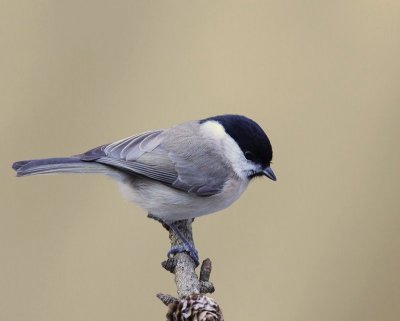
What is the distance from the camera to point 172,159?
1405 mm

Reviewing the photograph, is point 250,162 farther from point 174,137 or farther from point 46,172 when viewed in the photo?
point 46,172

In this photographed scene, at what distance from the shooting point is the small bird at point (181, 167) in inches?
53.3

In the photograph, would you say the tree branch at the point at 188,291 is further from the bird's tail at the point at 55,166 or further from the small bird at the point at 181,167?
the bird's tail at the point at 55,166

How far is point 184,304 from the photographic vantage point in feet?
3.06

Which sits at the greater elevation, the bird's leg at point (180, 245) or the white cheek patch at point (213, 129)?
the white cheek patch at point (213, 129)

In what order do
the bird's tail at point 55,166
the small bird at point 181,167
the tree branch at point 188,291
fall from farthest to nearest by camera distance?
the small bird at point 181,167 < the bird's tail at point 55,166 < the tree branch at point 188,291

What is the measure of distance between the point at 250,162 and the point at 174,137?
0.70ft

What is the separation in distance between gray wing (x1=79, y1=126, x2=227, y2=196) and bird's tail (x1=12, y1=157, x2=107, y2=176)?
0.02m

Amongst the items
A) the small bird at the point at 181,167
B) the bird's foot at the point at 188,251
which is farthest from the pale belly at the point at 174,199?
the bird's foot at the point at 188,251

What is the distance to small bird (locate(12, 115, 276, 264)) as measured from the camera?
1354mm

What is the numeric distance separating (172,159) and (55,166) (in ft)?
0.94

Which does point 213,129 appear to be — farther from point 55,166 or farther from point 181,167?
point 55,166

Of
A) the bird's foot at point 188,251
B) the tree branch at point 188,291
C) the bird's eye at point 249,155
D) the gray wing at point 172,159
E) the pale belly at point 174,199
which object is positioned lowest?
the tree branch at point 188,291

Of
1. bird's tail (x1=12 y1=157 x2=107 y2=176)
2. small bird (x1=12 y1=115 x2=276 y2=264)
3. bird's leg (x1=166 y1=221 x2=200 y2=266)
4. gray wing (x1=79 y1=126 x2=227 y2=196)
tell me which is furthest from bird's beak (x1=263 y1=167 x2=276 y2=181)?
bird's tail (x1=12 y1=157 x2=107 y2=176)
